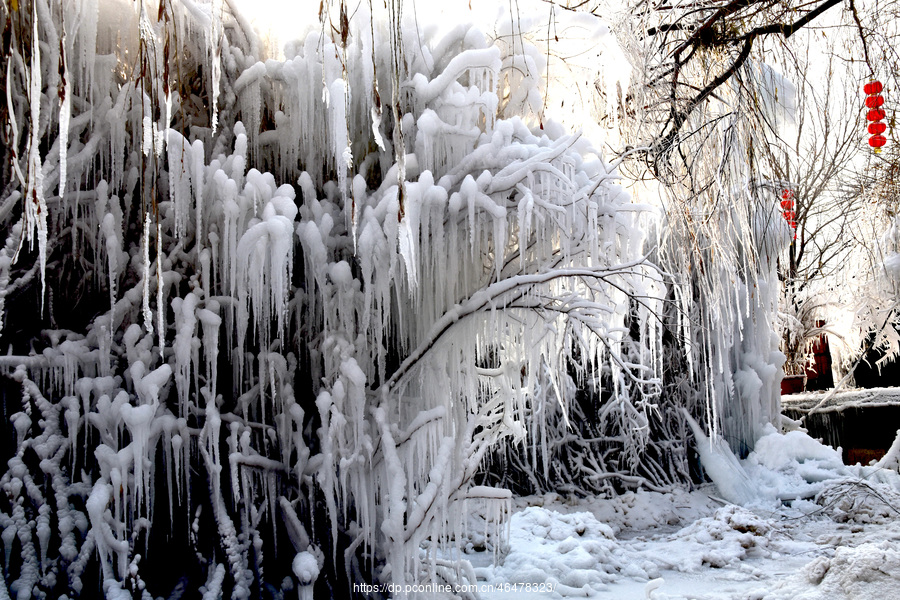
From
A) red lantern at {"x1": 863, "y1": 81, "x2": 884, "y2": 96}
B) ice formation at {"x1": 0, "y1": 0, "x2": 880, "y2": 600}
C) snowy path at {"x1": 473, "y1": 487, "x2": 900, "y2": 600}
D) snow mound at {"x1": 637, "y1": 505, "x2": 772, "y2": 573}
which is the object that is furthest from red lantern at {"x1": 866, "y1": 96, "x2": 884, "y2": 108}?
snow mound at {"x1": 637, "y1": 505, "x2": 772, "y2": 573}

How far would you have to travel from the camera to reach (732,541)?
5508mm

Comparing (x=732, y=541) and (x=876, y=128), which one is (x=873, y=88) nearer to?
(x=876, y=128)

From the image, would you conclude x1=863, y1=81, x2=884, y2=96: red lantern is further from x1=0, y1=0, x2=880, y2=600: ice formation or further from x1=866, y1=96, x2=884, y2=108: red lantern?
x1=0, y1=0, x2=880, y2=600: ice formation

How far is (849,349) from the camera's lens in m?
13.9

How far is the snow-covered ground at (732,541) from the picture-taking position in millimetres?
3580

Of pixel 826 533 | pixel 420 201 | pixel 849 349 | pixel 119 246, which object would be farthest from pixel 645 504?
pixel 849 349

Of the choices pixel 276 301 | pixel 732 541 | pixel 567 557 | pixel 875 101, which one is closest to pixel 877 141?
pixel 875 101

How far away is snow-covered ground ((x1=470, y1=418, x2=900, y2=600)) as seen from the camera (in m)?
3.58

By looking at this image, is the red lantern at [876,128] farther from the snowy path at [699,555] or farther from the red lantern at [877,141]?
the snowy path at [699,555]

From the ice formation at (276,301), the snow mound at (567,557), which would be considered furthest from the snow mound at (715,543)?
the ice formation at (276,301)

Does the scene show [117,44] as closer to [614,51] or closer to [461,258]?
[461,258]

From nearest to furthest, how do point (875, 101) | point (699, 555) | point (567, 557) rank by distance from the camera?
1. point (875, 101)
2. point (567, 557)
3. point (699, 555)

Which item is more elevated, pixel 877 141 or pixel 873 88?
pixel 873 88

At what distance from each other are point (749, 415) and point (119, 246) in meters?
7.30
